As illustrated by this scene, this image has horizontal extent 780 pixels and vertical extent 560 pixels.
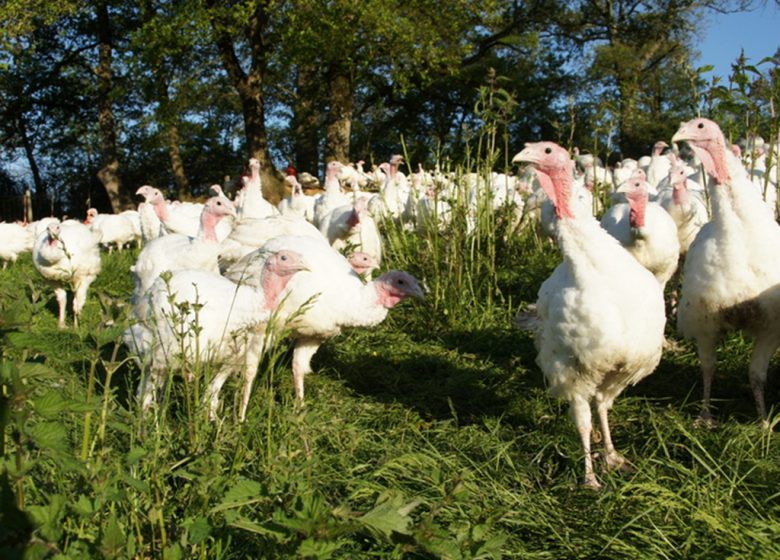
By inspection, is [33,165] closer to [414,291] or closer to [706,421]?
[414,291]

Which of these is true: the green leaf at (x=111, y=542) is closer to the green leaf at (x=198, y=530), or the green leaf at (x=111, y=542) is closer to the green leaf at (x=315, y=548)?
the green leaf at (x=198, y=530)

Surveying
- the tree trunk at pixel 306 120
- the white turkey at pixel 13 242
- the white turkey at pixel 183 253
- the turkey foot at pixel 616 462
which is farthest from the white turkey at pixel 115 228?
the turkey foot at pixel 616 462

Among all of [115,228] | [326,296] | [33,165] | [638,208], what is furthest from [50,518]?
[33,165]

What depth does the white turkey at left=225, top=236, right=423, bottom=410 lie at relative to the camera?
185 inches

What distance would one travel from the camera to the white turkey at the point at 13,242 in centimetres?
1230

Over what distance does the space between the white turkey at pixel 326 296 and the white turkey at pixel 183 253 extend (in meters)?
0.88

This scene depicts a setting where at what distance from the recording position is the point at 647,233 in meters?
5.58

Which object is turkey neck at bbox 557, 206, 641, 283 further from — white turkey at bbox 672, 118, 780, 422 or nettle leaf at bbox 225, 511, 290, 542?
nettle leaf at bbox 225, 511, 290, 542

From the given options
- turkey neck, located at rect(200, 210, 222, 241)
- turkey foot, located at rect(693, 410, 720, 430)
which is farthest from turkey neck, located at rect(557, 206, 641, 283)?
turkey neck, located at rect(200, 210, 222, 241)

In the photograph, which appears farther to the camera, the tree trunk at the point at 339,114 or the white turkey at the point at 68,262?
the tree trunk at the point at 339,114

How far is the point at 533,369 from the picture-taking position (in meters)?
5.08

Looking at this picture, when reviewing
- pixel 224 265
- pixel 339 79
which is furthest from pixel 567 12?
pixel 224 265

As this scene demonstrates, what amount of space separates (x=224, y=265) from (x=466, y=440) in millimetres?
3819

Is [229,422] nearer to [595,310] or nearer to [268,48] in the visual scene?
[595,310]
